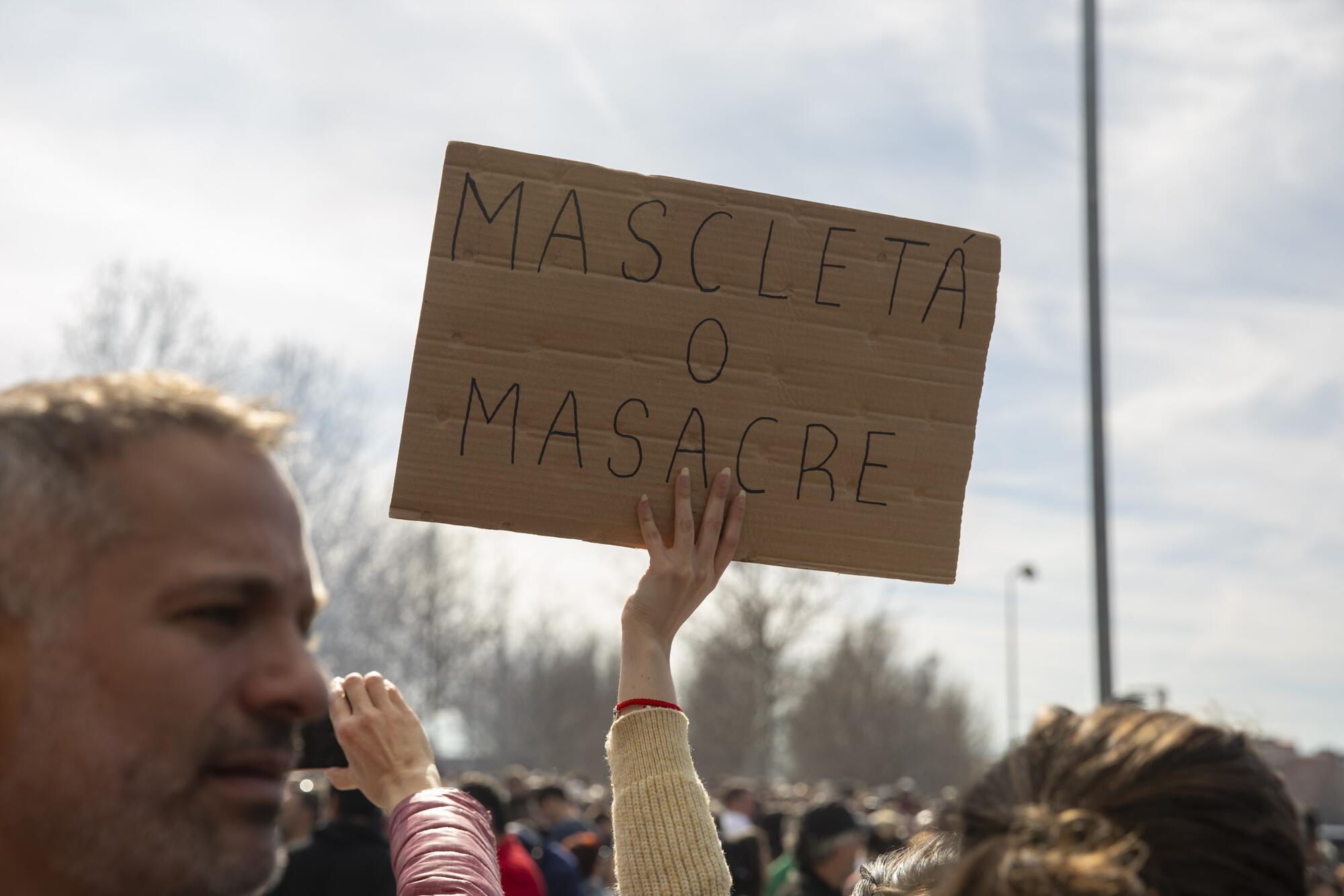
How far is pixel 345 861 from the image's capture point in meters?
5.64

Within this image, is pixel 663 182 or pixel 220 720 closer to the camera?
pixel 220 720

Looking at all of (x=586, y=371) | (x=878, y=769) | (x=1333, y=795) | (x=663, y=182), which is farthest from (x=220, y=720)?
(x=878, y=769)

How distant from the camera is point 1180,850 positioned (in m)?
1.46

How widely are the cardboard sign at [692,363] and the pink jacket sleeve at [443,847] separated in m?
0.58

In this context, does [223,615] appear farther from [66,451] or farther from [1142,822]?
[1142,822]

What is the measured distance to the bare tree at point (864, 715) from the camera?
49281mm

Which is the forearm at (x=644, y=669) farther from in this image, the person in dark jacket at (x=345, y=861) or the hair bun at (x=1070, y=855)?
the person in dark jacket at (x=345, y=861)

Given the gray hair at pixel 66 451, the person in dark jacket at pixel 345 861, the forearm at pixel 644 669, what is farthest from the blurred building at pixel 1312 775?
the person in dark jacket at pixel 345 861

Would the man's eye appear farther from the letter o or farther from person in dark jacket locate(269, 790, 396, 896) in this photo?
person in dark jacket locate(269, 790, 396, 896)

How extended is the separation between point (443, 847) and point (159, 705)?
3.03 feet

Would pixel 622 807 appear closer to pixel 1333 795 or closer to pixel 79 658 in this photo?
pixel 79 658

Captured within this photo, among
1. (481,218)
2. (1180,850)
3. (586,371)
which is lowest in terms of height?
(1180,850)

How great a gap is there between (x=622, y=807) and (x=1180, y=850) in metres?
1.11

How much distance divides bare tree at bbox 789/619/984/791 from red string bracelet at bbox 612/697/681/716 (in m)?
41.5
